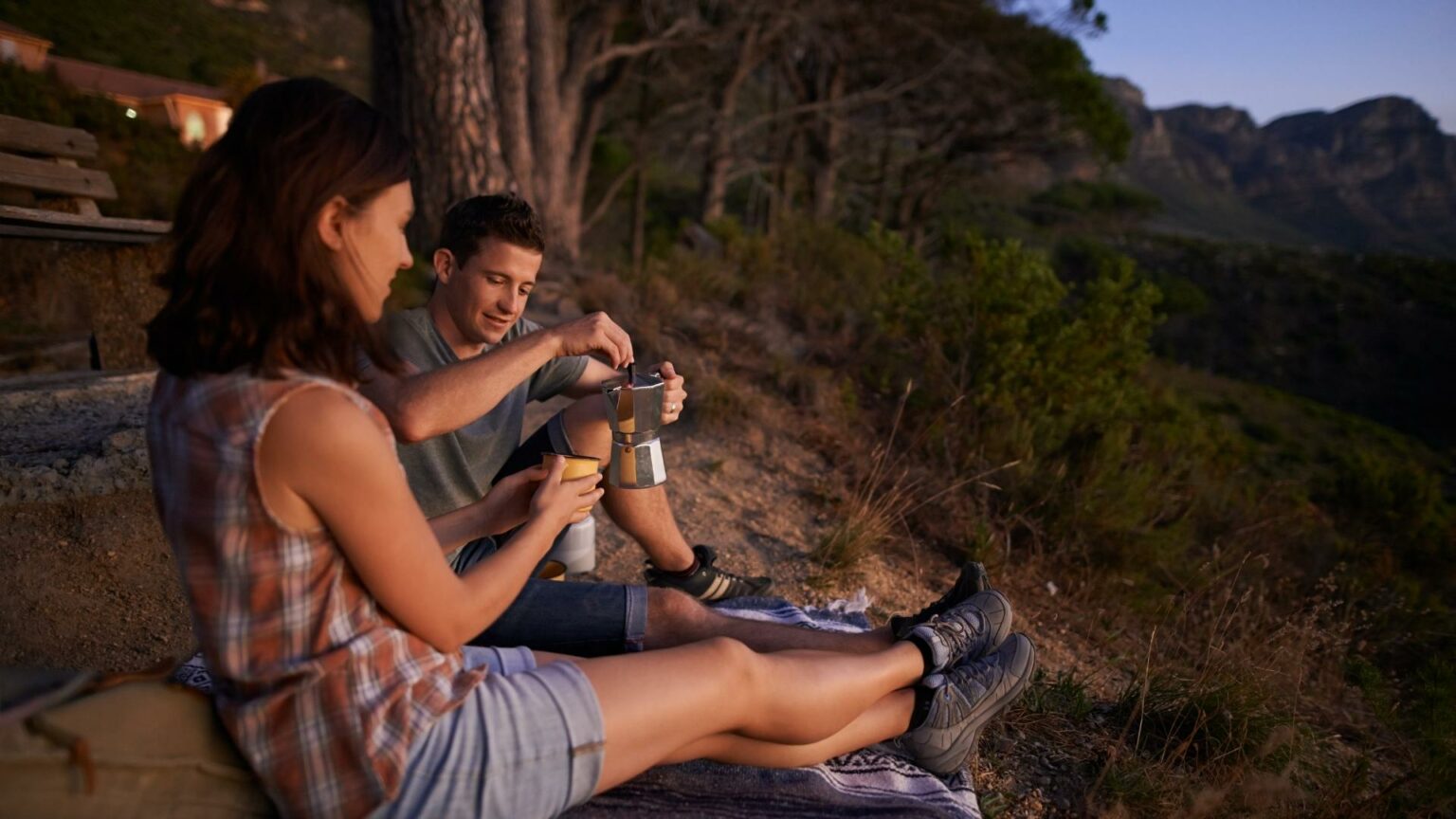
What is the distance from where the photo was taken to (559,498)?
1624 mm

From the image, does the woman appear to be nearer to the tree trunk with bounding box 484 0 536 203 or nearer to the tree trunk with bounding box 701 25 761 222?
the tree trunk with bounding box 484 0 536 203

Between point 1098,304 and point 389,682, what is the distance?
460 cm

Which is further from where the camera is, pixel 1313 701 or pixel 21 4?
pixel 21 4

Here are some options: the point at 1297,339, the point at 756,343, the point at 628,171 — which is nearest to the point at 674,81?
the point at 628,171

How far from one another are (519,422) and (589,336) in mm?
578

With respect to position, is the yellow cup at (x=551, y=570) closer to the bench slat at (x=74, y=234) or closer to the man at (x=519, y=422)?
the man at (x=519, y=422)

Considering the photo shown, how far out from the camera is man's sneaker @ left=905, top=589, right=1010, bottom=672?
1991 mm

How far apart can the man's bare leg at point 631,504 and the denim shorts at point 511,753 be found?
108cm

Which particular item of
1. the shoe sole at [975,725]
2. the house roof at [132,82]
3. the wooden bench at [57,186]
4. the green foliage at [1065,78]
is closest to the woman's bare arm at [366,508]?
the shoe sole at [975,725]

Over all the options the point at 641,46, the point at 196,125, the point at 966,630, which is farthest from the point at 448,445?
the point at 196,125

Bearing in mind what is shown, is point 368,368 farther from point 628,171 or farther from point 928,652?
point 628,171

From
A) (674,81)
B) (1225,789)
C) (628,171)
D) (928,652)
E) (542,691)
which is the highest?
(674,81)

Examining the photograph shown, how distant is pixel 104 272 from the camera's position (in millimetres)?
3912

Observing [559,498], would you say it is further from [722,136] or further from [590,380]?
[722,136]
